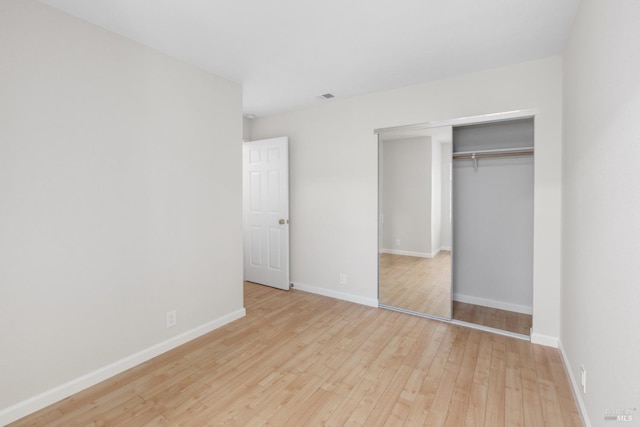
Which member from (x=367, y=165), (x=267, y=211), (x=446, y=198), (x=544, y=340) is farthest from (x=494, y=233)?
(x=267, y=211)

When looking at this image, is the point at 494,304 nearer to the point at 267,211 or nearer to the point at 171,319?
the point at 267,211

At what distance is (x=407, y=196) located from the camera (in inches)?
142

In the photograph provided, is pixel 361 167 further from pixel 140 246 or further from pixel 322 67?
pixel 140 246

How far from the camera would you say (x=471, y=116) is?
3.10 meters

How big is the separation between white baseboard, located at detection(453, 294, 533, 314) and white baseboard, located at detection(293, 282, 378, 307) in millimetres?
1072

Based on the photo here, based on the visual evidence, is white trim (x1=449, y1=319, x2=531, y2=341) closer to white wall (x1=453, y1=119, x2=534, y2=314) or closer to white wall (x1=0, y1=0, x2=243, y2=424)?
white wall (x1=453, y1=119, x2=534, y2=314)

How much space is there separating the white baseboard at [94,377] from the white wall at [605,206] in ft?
9.63

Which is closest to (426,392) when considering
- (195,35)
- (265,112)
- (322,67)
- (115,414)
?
(115,414)

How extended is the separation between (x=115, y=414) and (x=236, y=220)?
6.23 feet

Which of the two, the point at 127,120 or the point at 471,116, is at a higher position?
the point at 471,116

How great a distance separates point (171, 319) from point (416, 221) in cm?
270

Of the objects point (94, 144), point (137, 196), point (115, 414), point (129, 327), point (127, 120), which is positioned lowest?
point (115, 414)

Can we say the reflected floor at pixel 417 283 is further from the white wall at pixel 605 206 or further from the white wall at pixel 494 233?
the white wall at pixel 605 206

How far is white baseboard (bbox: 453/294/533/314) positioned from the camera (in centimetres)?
346
